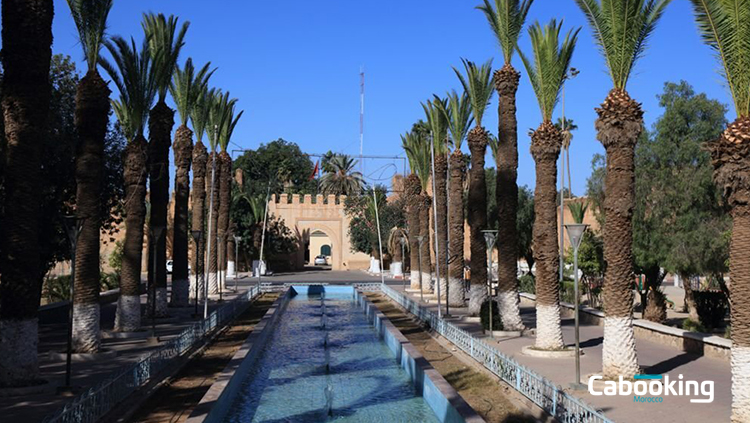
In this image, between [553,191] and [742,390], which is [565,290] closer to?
[553,191]

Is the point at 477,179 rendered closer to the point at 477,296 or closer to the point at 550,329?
the point at 477,296

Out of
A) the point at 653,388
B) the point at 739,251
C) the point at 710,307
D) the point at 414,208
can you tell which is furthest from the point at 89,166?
the point at 414,208

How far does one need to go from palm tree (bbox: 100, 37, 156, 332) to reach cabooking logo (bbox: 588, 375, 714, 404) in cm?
1193

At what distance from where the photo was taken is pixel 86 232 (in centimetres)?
1462

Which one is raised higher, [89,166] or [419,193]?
[419,193]

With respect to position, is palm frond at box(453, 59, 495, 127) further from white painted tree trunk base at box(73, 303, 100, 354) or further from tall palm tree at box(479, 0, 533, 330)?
white painted tree trunk base at box(73, 303, 100, 354)

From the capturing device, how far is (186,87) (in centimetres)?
2577

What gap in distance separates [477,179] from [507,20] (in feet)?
18.6

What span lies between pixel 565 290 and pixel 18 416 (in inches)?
961

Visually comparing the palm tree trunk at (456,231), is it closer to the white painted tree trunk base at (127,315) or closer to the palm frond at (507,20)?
the palm frond at (507,20)

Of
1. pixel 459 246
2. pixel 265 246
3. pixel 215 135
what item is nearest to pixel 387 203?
pixel 265 246

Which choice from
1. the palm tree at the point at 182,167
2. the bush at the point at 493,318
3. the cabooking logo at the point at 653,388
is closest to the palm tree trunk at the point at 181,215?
the palm tree at the point at 182,167

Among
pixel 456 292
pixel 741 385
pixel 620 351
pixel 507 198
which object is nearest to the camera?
pixel 741 385

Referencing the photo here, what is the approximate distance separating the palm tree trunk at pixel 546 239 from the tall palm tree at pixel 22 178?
10.0m
